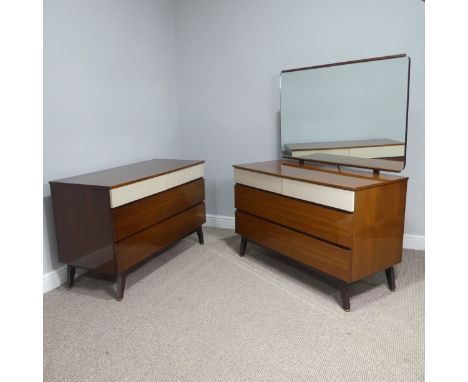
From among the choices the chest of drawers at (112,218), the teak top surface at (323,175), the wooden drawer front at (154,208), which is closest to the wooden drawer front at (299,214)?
the teak top surface at (323,175)

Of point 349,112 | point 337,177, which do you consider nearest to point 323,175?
point 337,177

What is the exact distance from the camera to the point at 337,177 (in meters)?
2.24

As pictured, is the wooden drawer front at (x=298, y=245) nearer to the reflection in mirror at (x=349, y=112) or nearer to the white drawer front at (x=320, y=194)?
the white drawer front at (x=320, y=194)

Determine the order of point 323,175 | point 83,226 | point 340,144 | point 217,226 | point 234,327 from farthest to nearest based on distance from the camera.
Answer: point 217,226
point 340,144
point 323,175
point 83,226
point 234,327

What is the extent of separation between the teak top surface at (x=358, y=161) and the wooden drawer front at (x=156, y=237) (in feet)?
3.14

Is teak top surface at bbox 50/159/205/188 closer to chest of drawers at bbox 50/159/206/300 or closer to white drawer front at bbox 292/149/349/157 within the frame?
chest of drawers at bbox 50/159/206/300

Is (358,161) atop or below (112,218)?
atop

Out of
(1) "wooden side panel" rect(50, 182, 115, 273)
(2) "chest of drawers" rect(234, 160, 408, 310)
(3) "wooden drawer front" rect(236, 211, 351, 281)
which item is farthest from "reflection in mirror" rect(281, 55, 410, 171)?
(1) "wooden side panel" rect(50, 182, 115, 273)

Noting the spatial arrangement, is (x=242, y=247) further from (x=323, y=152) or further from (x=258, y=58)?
(x=258, y=58)

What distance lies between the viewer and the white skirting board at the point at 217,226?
2.39 meters

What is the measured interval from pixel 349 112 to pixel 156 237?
154 cm
